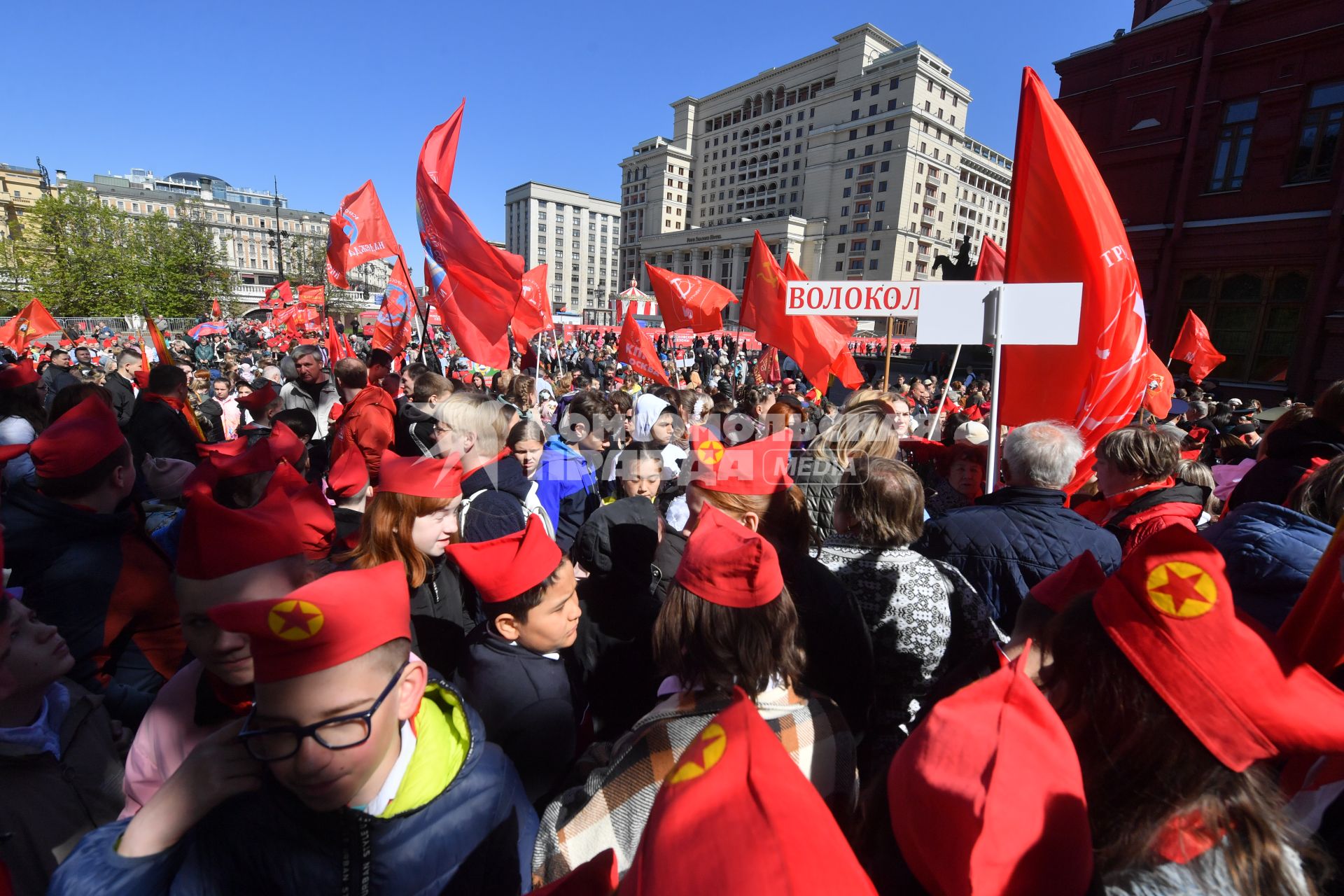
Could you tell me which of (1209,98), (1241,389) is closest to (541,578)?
(1241,389)

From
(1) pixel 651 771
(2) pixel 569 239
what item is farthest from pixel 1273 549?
(2) pixel 569 239

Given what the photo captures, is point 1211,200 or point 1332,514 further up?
point 1211,200

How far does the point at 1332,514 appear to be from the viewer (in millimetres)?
2078

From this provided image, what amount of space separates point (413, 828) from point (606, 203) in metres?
128

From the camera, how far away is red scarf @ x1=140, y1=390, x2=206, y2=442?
4.35 meters

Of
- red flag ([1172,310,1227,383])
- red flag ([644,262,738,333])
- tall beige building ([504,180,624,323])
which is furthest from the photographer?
tall beige building ([504,180,624,323])

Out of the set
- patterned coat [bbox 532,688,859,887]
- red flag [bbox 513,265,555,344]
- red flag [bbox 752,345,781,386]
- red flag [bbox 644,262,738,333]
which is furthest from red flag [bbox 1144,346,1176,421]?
red flag [bbox 513,265,555,344]

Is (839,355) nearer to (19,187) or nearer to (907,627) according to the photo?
(907,627)

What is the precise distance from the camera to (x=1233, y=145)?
1667cm

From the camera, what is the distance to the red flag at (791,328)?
593 cm

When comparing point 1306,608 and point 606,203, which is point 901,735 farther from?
point 606,203

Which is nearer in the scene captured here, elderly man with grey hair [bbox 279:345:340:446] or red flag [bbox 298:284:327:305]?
elderly man with grey hair [bbox 279:345:340:446]

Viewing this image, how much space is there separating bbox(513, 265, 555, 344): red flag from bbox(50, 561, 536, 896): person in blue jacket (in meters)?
6.82

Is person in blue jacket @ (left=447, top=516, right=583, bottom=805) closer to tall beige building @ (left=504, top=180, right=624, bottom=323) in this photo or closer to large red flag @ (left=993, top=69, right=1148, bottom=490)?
large red flag @ (left=993, top=69, right=1148, bottom=490)
